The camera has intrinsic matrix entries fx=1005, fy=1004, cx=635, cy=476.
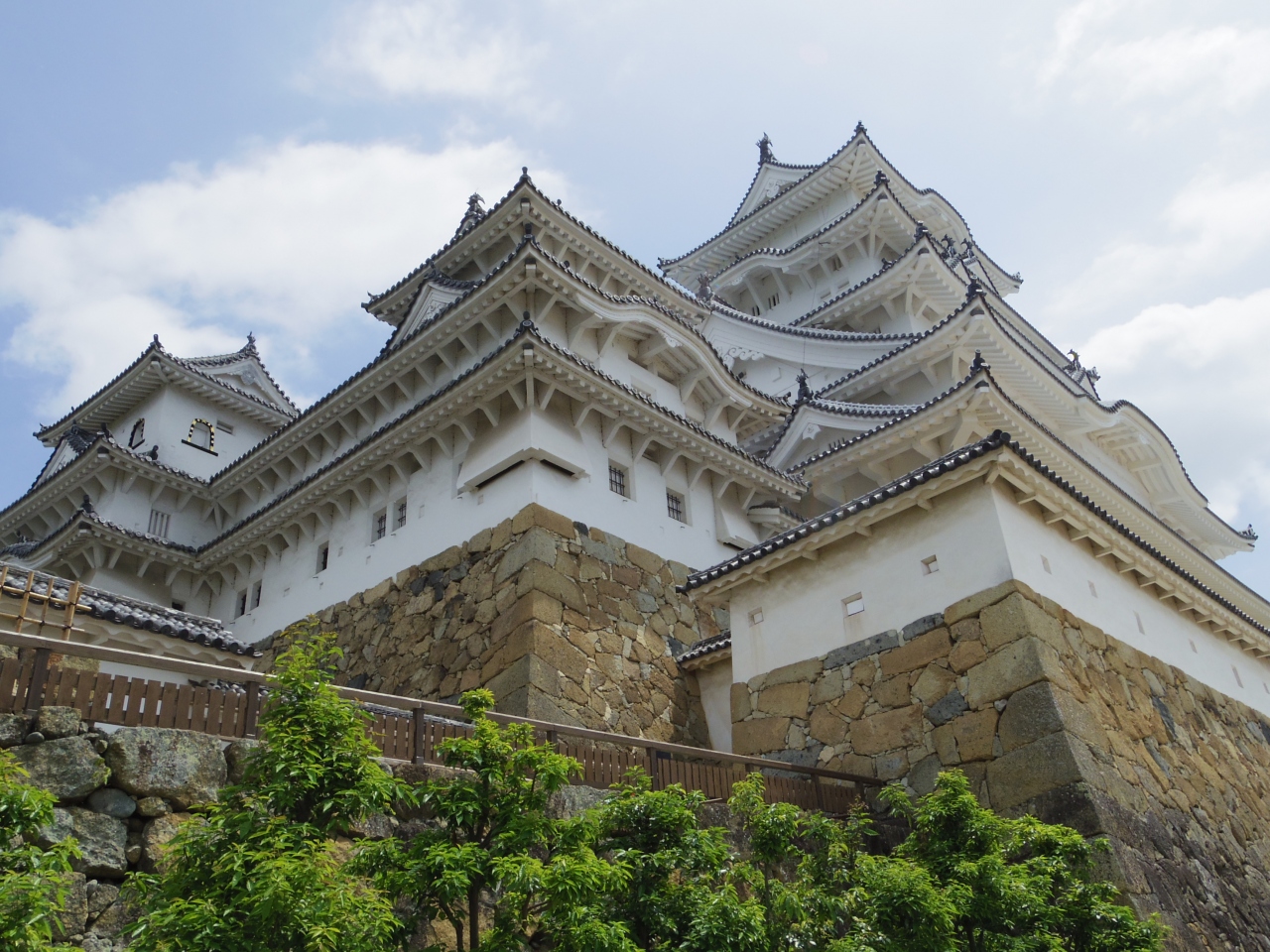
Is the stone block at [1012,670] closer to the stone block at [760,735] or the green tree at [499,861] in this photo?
the stone block at [760,735]

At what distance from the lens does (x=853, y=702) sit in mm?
13688

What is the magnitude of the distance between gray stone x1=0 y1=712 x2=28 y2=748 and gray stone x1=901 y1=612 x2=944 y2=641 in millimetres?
10129

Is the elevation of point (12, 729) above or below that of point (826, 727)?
below

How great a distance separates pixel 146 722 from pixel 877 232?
3190 centimetres

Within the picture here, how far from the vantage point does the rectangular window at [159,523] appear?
2500 centimetres

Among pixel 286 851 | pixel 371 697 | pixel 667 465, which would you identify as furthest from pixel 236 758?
pixel 667 465

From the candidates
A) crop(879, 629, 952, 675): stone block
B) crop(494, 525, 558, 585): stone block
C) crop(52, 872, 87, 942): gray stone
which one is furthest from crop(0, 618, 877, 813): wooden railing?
crop(494, 525, 558, 585): stone block

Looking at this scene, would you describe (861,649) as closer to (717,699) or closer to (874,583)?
(874,583)

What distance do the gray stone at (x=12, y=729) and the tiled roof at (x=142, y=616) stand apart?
3.85 m

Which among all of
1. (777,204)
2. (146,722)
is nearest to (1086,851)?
(146,722)

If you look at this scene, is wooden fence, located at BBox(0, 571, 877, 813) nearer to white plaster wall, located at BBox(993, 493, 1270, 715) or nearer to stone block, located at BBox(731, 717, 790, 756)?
stone block, located at BBox(731, 717, 790, 756)

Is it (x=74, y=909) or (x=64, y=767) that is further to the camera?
(x=64, y=767)

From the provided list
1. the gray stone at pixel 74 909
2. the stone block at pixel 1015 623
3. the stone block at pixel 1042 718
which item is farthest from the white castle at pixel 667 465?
the gray stone at pixel 74 909

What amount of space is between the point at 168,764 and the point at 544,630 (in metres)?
8.16
